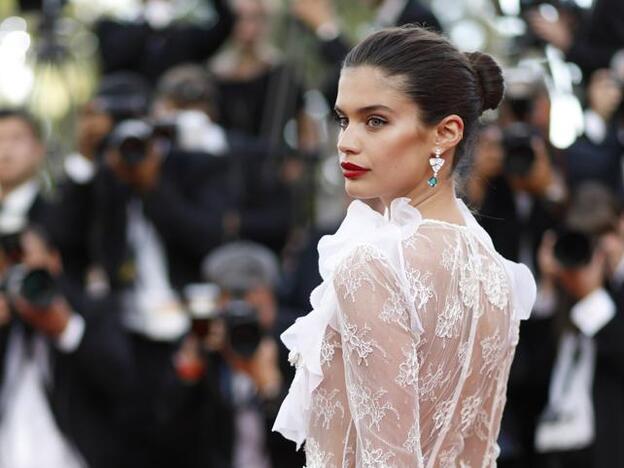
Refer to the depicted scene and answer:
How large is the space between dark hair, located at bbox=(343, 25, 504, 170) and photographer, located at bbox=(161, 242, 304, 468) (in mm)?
2757

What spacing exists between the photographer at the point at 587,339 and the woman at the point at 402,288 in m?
2.47

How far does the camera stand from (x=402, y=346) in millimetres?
2322

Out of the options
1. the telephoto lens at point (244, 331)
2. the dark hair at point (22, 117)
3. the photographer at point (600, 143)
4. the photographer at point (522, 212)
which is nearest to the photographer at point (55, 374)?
the telephoto lens at point (244, 331)

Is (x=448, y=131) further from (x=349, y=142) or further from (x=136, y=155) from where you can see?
(x=136, y=155)

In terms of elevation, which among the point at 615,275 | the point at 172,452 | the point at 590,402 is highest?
the point at 615,275

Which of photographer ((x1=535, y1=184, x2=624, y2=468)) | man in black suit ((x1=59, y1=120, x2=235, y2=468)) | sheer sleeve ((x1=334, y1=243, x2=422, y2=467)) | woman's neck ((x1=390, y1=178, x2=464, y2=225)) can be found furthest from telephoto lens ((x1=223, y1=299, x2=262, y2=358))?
sheer sleeve ((x1=334, y1=243, x2=422, y2=467))

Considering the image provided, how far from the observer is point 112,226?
235 inches

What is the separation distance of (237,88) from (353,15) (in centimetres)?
192

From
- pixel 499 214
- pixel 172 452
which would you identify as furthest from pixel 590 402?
pixel 172 452

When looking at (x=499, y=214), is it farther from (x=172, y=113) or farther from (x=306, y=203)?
(x=172, y=113)

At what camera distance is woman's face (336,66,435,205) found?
2416mm

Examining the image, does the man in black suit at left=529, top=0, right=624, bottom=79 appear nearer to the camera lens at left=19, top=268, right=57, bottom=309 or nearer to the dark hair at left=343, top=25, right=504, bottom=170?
the camera lens at left=19, top=268, right=57, bottom=309

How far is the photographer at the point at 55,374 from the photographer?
5.51 meters

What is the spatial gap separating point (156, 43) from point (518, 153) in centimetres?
263
